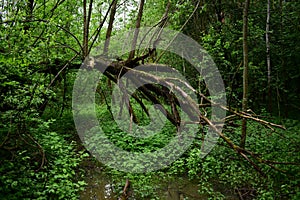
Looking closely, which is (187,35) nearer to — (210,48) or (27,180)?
(210,48)

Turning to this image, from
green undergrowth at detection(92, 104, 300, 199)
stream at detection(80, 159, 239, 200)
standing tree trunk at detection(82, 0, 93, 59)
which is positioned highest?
standing tree trunk at detection(82, 0, 93, 59)

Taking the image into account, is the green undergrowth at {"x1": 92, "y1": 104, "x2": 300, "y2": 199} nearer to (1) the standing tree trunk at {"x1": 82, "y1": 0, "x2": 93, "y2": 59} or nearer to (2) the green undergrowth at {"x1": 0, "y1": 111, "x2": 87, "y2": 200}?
(2) the green undergrowth at {"x1": 0, "y1": 111, "x2": 87, "y2": 200}

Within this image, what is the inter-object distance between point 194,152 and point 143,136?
1.35 meters

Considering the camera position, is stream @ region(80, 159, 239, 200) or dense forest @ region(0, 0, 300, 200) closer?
dense forest @ region(0, 0, 300, 200)

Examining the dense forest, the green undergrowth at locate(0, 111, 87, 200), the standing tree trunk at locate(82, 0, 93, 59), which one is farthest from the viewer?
the standing tree trunk at locate(82, 0, 93, 59)

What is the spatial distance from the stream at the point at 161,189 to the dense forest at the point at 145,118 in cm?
2

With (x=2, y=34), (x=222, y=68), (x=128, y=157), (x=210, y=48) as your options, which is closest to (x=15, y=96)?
(x=2, y=34)

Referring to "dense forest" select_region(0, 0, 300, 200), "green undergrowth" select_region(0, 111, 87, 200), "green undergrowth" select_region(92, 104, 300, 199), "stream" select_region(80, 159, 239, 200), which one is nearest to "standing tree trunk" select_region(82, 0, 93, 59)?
"dense forest" select_region(0, 0, 300, 200)

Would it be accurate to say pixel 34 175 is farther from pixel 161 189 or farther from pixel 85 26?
pixel 85 26

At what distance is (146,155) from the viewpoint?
5738 millimetres

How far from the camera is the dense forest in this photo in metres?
4.16

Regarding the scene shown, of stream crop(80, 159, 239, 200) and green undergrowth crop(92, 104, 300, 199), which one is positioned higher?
green undergrowth crop(92, 104, 300, 199)

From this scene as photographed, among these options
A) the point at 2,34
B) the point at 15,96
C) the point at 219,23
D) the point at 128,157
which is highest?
the point at 219,23

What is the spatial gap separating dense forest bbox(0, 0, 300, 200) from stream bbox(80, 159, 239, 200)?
0.7 inches
